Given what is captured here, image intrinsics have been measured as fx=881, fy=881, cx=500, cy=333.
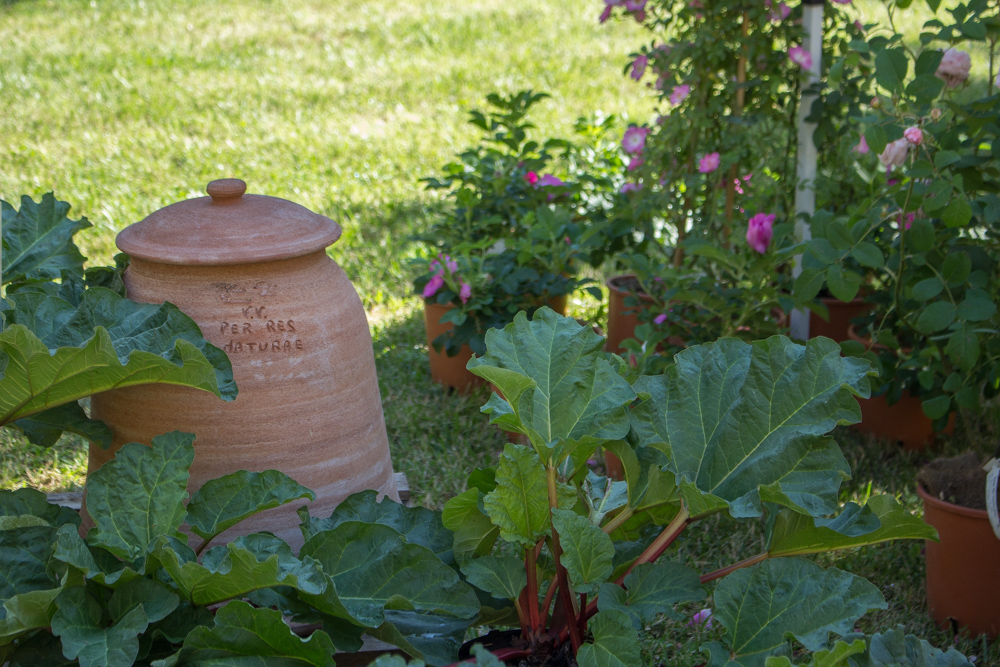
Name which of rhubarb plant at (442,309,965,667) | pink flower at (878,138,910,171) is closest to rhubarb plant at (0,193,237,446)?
rhubarb plant at (442,309,965,667)

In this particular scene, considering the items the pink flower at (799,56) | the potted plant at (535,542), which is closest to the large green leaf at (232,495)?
the potted plant at (535,542)

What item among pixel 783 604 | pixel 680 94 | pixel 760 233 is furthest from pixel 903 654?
pixel 680 94

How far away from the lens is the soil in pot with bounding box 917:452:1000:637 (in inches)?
69.6

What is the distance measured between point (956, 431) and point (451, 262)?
1.63 metres

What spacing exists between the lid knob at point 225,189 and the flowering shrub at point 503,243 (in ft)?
3.61

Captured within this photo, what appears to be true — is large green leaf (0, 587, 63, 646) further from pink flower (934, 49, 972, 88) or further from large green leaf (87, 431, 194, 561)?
pink flower (934, 49, 972, 88)

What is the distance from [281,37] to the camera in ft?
25.8

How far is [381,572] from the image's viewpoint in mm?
1353

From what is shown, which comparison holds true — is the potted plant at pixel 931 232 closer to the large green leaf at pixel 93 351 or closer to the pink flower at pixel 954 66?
the pink flower at pixel 954 66

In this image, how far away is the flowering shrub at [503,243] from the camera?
9.00 feet

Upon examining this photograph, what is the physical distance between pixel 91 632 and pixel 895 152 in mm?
1889

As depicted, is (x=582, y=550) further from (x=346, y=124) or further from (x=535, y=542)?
(x=346, y=124)

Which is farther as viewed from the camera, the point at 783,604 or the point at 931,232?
the point at 931,232

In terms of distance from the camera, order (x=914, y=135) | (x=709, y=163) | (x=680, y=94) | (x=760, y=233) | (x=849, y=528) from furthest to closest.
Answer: (x=680, y=94) → (x=709, y=163) → (x=760, y=233) → (x=914, y=135) → (x=849, y=528)
